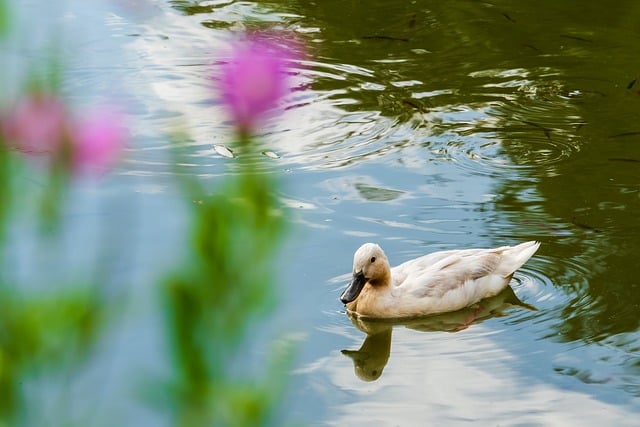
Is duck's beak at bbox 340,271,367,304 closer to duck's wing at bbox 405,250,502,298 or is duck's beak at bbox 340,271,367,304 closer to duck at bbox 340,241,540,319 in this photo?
duck at bbox 340,241,540,319

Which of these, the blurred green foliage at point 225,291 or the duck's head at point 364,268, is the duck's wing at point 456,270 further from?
the blurred green foliage at point 225,291

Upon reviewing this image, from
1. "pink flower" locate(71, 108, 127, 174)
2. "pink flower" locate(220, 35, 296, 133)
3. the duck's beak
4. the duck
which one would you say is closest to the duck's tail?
the duck

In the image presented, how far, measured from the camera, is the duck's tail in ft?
21.4

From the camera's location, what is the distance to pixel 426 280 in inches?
252

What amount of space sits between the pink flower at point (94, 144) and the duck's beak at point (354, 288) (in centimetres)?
423

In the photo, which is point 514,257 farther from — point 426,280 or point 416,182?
point 416,182

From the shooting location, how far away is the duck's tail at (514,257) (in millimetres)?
6516

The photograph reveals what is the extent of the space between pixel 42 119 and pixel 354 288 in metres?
4.47

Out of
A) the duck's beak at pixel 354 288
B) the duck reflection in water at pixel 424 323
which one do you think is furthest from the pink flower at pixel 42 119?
the duck's beak at pixel 354 288

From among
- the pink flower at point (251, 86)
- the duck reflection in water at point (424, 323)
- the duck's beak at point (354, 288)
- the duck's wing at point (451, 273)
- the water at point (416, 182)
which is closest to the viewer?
the pink flower at point (251, 86)

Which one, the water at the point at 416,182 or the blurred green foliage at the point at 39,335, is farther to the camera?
the water at the point at 416,182

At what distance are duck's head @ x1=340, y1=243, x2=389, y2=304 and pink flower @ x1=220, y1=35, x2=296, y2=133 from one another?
4583mm

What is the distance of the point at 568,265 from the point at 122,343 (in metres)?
2.39

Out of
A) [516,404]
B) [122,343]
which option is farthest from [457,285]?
[122,343]
